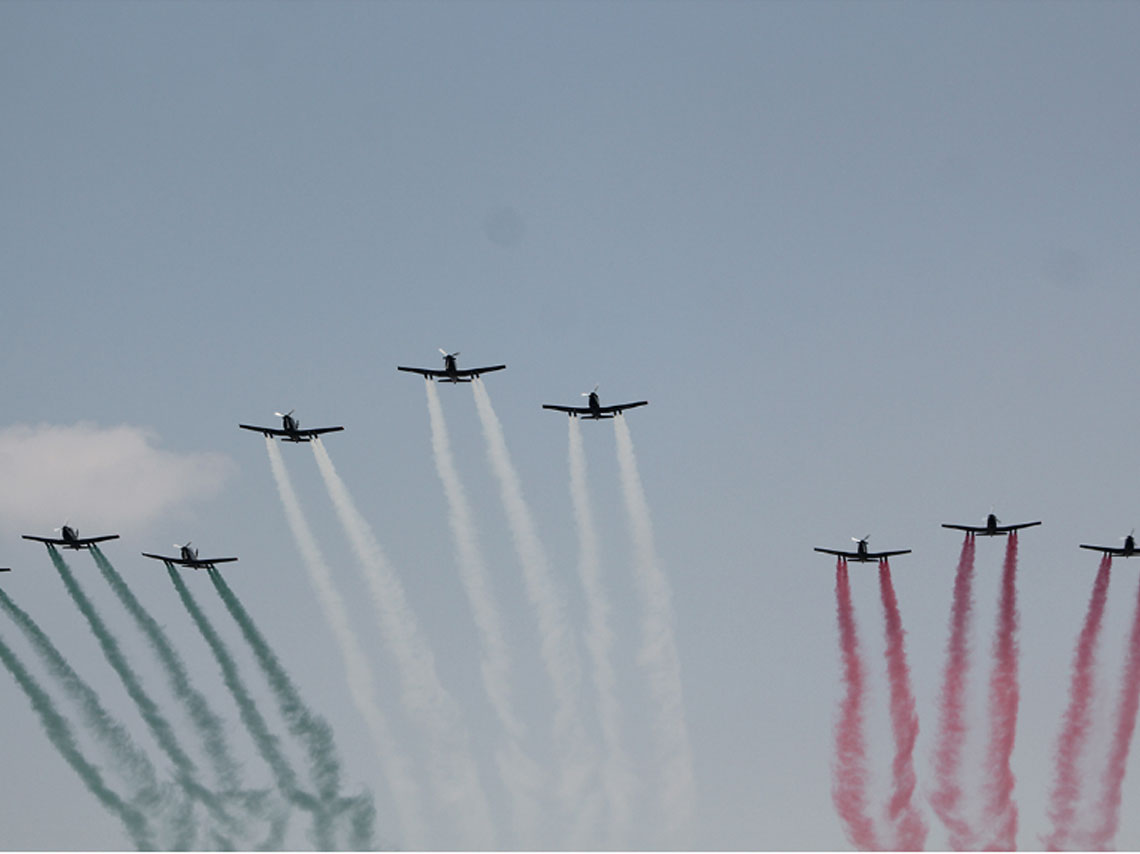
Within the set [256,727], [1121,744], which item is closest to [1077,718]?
[1121,744]

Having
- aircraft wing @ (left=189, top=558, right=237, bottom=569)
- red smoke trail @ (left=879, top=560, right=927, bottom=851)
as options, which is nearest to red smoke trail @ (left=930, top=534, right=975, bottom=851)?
red smoke trail @ (left=879, top=560, right=927, bottom=851)

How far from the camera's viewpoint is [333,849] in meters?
113

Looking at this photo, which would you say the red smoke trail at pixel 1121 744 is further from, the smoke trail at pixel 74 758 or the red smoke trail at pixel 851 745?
the smoke trail at pixel 74 758

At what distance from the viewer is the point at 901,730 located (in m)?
117

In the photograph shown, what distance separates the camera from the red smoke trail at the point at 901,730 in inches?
4449

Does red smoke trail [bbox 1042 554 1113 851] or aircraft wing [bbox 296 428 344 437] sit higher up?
aircraft wing [bbox 296 428 344 437]

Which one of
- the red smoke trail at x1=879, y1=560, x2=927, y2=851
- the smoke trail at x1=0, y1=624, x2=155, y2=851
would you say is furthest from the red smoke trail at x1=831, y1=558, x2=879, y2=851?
the smoke trail at x1=0, y1=624, x2=155, y2=851

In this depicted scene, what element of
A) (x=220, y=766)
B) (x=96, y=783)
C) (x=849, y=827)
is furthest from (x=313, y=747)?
(x=849, y=827)

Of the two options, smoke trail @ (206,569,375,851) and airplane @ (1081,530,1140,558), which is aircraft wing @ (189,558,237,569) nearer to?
smoke trail @ (206,569,375,851)

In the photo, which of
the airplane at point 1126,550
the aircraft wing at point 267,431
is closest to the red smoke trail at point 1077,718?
the airplane at point 1126,550

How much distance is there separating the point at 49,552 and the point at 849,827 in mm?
65357

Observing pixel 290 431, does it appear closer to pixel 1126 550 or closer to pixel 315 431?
pixel 315 431

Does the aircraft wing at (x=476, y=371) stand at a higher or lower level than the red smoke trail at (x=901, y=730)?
higher

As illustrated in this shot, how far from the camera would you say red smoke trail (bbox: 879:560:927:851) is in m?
113
